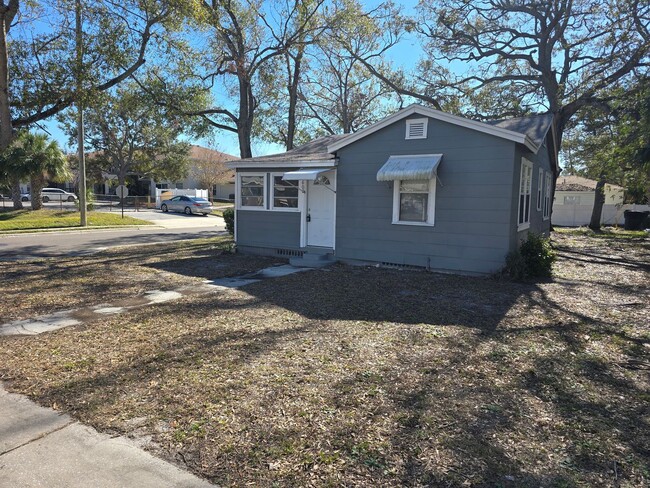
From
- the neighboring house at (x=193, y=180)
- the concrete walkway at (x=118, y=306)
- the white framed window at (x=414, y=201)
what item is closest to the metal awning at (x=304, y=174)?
the white framed window at (x=414, y=201)

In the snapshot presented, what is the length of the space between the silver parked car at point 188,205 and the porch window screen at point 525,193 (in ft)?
91.2

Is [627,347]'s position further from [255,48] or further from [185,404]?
[255,48]

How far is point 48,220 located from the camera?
70.5 ft

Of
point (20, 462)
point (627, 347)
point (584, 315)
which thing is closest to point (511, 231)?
point (584, 315)

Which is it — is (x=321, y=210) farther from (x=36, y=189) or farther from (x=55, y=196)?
(x=55, y=196)

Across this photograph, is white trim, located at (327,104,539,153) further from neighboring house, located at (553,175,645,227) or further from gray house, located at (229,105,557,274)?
neighboring house, located at (553,175,645,227)

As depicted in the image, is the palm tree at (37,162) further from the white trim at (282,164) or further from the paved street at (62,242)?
the white trim at (282,164)

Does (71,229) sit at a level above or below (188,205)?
below

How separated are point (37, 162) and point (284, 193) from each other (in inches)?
694

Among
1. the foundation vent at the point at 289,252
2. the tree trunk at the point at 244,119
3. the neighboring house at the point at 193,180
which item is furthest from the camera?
the neighboring house at the point at 193,180

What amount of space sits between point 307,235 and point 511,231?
5136mm

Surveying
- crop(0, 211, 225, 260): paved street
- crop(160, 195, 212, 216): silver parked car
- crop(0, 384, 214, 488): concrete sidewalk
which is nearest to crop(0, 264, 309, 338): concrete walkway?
crop(0, 384, 214, 488): concrete sidewalk

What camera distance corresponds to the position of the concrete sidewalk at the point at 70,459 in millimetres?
2627

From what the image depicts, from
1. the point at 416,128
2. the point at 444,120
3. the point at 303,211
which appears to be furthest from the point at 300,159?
the point at 444,120
